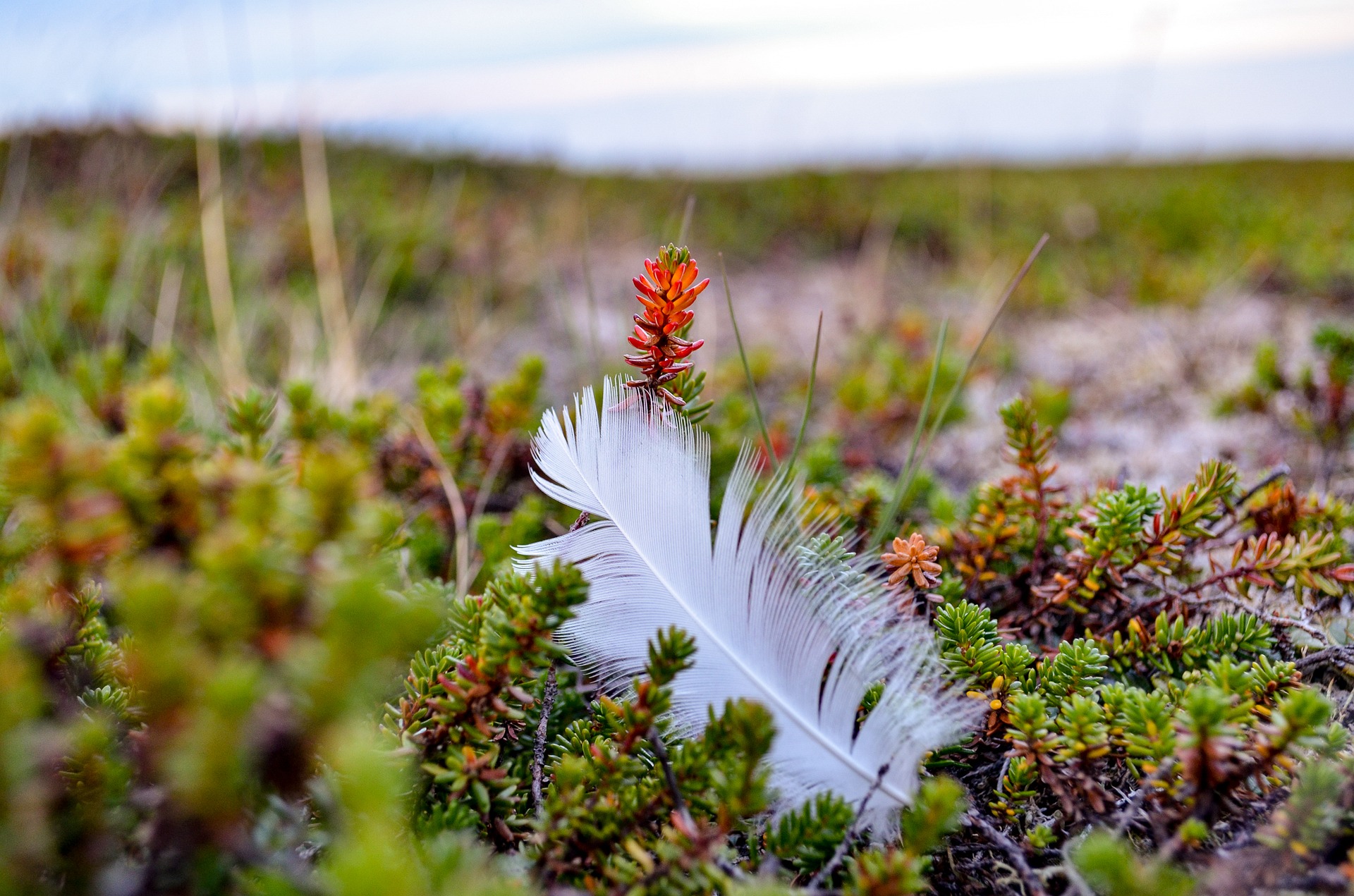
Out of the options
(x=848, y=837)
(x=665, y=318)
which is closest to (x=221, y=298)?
(x=665, y=318)

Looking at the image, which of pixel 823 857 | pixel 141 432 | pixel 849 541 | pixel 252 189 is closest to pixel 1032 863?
pixel 823 857

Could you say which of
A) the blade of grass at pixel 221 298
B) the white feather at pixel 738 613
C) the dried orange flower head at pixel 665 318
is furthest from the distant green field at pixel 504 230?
the white feather at pixel 738 613

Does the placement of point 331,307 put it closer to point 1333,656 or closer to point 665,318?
point 665,318

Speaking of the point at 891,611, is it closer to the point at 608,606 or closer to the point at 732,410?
the point at 608,606

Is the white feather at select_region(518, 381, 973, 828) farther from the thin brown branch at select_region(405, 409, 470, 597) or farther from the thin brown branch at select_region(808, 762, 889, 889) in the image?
the thin brown branch at select_region(405, 409, 470, 597)

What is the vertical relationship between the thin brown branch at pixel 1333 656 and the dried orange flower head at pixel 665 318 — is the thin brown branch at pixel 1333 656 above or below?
below

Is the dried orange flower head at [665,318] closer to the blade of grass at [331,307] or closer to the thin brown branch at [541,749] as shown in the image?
the thin brown branch at [541,749]

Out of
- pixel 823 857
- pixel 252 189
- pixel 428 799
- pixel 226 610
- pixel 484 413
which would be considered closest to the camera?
pixel 226 610
